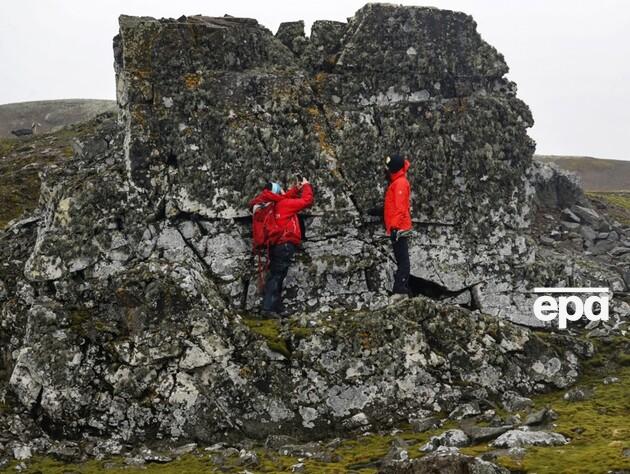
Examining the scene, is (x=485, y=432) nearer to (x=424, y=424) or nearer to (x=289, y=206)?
(x=424, y=424)

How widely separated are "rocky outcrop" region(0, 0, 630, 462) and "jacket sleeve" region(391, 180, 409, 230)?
139 cm

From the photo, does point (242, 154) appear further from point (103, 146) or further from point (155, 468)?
point (155, 468)

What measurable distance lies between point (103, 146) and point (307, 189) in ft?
24.9

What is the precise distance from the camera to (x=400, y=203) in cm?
1930

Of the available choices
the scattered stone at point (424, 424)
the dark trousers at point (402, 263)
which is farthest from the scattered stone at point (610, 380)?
the dark trousers at point (402, 263)

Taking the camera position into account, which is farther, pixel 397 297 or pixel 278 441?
pixel 397 297

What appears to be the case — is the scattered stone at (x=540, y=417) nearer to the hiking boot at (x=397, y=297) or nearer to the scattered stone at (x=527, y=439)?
the scattered stone at (x=527, y=439)

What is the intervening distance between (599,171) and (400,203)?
9691 centimetres

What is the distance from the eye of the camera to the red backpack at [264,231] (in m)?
19.1

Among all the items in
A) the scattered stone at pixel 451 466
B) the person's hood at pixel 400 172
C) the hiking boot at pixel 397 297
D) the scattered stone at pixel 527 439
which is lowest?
the scattered stone at pixel 527 439

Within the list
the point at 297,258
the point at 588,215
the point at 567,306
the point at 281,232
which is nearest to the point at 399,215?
the point at 297,258

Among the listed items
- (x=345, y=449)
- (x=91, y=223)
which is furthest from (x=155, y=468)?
(x=91, y=223)

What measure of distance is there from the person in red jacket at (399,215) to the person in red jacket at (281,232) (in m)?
2.11

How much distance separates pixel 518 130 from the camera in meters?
22.1
